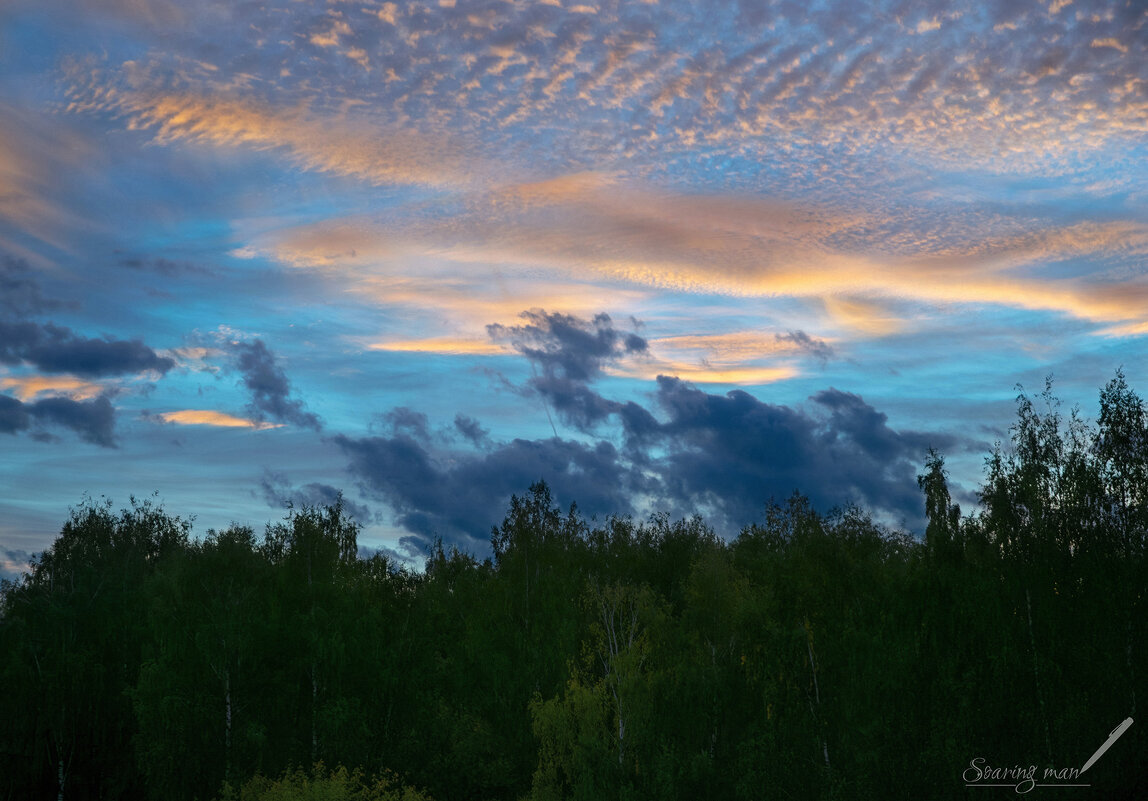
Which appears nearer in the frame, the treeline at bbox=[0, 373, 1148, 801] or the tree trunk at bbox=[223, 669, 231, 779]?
the treeline at bbox=[0, 373, 1148, 801]

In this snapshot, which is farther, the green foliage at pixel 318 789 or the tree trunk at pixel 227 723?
the tree trunk at pixel 227 723

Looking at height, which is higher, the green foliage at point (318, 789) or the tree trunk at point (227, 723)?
the tree trunk at point (227, 723)

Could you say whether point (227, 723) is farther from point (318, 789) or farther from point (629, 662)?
point (629, 662)

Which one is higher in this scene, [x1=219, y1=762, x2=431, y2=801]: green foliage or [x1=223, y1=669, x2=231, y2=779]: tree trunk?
[x1=223, y1=669, x2=231, y2=779]: tree trunk

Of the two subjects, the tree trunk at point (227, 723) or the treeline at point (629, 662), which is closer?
the treeline at point (629, 662)

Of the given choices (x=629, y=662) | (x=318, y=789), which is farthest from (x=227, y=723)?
(x=629, y=662)

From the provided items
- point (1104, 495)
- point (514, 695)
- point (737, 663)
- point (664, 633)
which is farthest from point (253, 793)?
point (1104, 495)

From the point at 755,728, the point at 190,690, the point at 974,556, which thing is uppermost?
the point at 974,556

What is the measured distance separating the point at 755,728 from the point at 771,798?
4.04m

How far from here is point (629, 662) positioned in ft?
174

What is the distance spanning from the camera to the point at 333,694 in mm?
58750

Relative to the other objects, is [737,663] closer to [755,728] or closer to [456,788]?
[755,728]

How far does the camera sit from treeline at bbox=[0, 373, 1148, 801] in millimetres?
47594

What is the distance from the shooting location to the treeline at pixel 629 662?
4759cm
